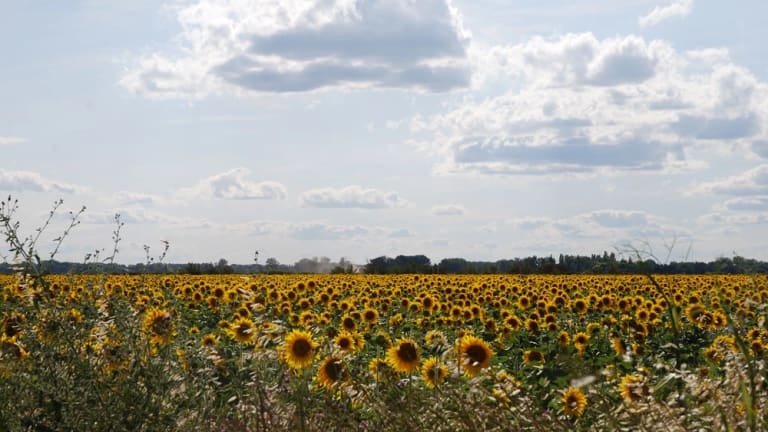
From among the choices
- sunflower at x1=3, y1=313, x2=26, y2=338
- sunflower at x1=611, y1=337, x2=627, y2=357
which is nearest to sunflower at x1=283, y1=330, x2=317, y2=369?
sunflower at x1=3, y1=313, x2=26, y2=338

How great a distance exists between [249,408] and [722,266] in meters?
2.74

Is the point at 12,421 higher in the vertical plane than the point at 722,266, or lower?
lower

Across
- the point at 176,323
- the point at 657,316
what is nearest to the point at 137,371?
the point at 176,323

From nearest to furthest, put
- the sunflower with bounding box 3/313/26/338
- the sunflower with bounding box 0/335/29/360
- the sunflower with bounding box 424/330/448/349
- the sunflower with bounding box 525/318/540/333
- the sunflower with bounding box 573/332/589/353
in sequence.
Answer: the sunflower with bounding box 424/330/448/349 < the sunflower with bounding box 0/335/29/360 < the sunflower with bounding box 3/313/26/338 < the sunflower with bounding box 573/332/589/353 < the sunflower with bounding box 525/318/540/333

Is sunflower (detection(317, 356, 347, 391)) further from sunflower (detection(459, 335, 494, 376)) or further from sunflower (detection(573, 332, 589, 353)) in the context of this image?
sunflower (detection(573, 332, 589, 353))

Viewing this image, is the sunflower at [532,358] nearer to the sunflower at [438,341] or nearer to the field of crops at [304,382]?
the field of crops at [304,382]

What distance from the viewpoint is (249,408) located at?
5.34 m

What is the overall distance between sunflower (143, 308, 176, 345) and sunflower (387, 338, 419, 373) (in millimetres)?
1627

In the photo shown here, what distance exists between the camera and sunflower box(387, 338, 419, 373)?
6.71 metres

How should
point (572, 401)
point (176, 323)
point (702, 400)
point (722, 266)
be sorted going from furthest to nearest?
point (176, 323), point (572, 401), point (702, 400), point (722, 266)

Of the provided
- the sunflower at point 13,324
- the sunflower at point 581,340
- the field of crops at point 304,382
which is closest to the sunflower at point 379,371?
the field of crops at point 304,382

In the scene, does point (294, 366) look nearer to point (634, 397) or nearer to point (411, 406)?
point (411, 406)

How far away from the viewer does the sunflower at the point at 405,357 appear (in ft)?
22.0

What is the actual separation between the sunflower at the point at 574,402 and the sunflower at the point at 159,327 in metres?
2.88
